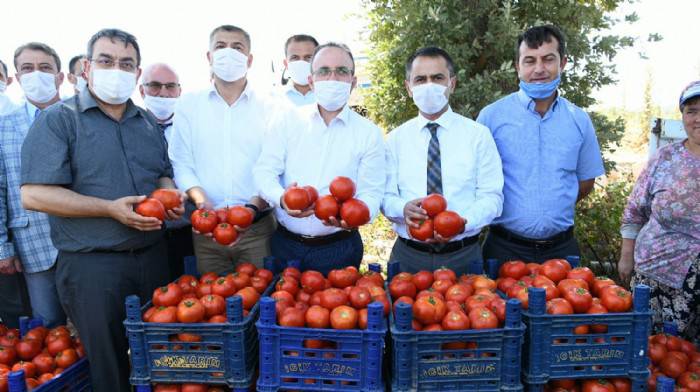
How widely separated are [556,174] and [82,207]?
10.9 feet

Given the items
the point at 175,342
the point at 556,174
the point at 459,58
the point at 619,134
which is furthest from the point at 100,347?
the point at 619,134

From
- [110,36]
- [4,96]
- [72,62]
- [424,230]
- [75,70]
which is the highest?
[72,62]

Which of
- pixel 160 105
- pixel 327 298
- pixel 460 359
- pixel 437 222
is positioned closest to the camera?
pixel 460 359

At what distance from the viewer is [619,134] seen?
21.2ft

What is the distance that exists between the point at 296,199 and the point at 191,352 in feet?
3.58

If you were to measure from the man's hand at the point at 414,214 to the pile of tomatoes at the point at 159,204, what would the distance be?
149 centimetres

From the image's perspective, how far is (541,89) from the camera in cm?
384

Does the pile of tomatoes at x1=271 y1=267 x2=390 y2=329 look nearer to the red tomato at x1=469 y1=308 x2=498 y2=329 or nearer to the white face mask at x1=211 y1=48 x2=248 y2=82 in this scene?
the red tomato at x1=469 y1=308 x2=498 y2=329

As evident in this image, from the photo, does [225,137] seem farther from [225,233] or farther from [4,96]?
[4,96]

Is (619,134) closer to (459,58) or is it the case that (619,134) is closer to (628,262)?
(459,58)

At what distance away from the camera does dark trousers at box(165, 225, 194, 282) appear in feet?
14.8

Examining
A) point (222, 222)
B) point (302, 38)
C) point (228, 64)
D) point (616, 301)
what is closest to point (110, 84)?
point (228, 64)

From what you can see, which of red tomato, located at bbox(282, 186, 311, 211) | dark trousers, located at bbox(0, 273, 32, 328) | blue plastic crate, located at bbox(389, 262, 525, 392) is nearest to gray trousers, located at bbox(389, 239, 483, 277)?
red tomato, located at bbox(282, 186, 311, 211)

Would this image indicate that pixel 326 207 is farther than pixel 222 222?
No
